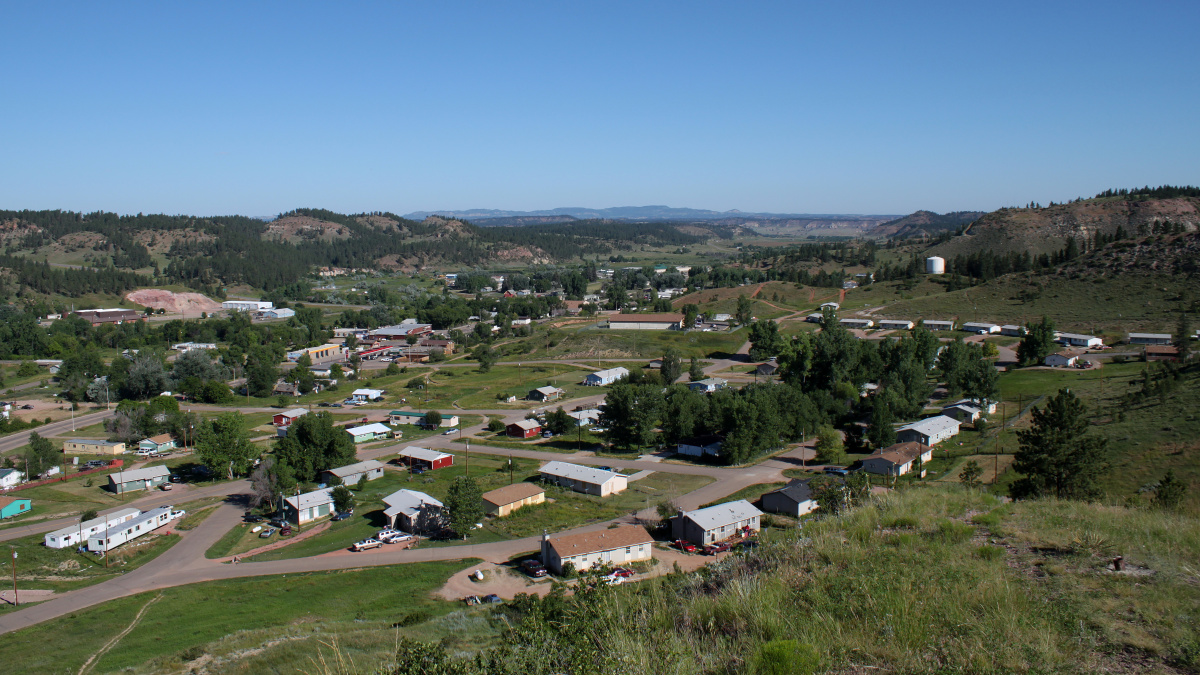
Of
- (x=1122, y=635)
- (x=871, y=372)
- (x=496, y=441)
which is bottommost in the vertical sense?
(x=496, y=441)

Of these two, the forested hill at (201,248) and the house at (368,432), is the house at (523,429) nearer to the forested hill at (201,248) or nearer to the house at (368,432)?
the house at (368,432)

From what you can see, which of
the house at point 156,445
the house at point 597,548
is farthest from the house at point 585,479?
the house at point 156,445

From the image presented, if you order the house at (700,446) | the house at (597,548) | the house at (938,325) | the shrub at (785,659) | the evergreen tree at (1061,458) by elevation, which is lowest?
the house at (700,446)

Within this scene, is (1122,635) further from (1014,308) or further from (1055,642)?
(1014,308)

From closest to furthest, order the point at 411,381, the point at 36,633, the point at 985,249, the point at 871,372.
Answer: the point at 36,633
the point at 871,372
the point at 411,381
the point at 985,249

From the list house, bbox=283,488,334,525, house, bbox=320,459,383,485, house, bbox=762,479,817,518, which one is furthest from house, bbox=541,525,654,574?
house, bbox=320,459,383,485

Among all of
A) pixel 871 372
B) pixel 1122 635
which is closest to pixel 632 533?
pixel 1122 635
